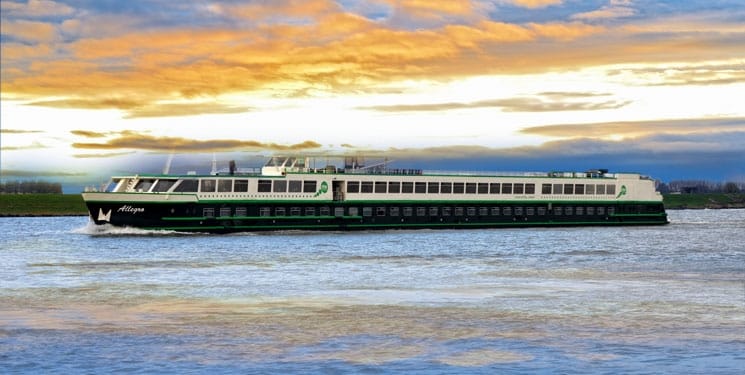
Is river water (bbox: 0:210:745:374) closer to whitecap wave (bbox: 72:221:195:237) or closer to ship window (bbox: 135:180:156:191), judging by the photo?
whitecap wave (bbox: 72:221:195:237)

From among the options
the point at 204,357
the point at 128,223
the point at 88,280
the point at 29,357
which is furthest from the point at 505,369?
the point at 128,223

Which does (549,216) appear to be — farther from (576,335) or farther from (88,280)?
(576,335)

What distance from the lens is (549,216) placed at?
115 m

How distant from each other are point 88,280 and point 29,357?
70.0ft

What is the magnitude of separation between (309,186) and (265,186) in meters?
4.78

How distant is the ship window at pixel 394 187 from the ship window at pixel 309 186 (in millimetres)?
9495

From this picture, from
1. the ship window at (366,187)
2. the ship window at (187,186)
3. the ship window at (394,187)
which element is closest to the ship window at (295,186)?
the ship window at (366,187)

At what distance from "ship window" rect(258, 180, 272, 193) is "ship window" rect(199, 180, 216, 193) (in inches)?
186

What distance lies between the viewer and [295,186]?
9612 centimetres

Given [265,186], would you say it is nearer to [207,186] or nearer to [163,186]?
[207,186]

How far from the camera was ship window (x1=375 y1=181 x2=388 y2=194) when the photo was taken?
10238 cm

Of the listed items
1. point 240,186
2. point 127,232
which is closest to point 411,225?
point 240,186

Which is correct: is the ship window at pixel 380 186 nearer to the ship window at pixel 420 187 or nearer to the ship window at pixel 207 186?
the ship window at pixel 420 187

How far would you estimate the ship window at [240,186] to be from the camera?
9262 centimetres
